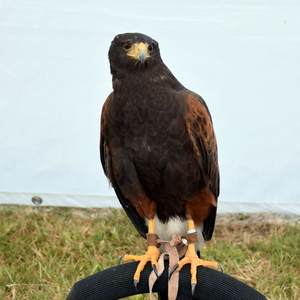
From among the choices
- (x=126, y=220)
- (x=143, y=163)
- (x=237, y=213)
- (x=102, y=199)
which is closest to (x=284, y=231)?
(x=237, y=213)

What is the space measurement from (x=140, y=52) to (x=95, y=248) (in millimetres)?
2331

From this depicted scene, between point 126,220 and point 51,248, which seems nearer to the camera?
point 51,248

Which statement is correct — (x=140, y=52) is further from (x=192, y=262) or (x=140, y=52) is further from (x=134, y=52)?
(x=192, y=262)

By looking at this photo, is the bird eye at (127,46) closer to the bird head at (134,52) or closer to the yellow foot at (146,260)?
the bird head at (134,52)

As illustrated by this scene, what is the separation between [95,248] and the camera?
13.1 ft

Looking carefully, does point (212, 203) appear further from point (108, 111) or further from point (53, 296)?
point (53, 296)

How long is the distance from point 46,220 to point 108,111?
2464 millimetres

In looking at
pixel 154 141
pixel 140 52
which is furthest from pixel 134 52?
pixel 154 141

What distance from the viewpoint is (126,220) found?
4535mm

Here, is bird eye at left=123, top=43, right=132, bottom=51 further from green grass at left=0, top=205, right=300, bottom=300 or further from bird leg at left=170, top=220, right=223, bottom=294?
green grass at left=0, top=205, right=300, bottom=300

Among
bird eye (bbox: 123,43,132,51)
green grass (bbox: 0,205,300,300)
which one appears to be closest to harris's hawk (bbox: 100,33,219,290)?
bird eye (bbox: 123,43,132,51)

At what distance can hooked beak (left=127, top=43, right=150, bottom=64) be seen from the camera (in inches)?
86.4

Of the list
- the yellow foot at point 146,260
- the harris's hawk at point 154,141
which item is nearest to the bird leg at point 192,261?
the harris's hawk at point 154,141

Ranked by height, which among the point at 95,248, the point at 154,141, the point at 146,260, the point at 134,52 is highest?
the point at 134,52
